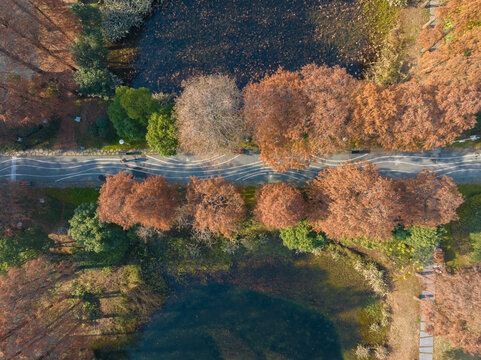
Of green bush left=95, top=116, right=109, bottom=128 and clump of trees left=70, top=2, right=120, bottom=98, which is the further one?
green bush left=95, top=116, right=109, bottom=128

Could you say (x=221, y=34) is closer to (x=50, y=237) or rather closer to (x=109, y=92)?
(x=109, y=92)

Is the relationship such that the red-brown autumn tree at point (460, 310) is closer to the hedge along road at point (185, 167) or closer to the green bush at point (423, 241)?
the green bush at point (423, 241)

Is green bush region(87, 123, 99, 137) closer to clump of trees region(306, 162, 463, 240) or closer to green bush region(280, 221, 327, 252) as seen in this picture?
green bush region(280, 221, 327, 252)

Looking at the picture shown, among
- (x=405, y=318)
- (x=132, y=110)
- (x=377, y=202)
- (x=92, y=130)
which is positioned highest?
(x=132, y=110)

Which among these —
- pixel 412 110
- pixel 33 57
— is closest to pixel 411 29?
pixel 412 110

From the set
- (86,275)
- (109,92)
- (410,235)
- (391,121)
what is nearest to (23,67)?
(109,92)

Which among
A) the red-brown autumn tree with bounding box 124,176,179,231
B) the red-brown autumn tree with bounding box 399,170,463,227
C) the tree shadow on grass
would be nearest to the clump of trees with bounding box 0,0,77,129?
the red-brown autumn tree with bounding box 124,176,179,231

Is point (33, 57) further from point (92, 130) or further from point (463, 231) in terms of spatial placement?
point (463, 231)
